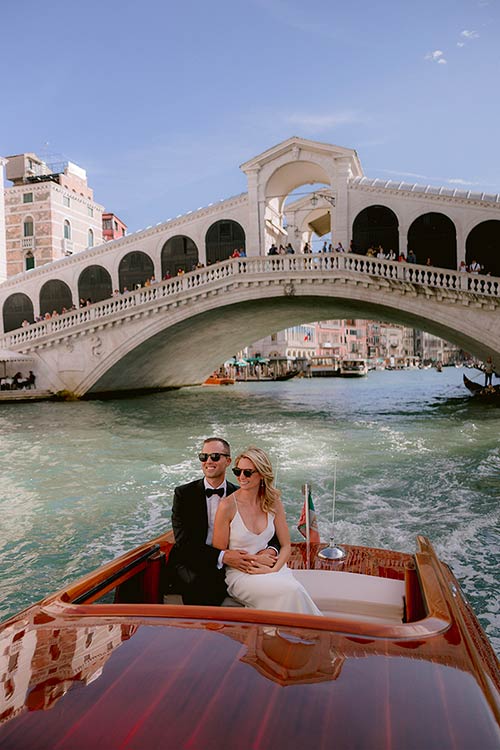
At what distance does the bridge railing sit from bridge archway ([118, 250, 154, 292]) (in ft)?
10.8

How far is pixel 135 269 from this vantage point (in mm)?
23828

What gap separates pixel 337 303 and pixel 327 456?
40.6ft

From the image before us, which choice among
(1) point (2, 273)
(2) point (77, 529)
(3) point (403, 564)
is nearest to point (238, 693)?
(3) point (403, 564)

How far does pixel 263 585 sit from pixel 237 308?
18.1m

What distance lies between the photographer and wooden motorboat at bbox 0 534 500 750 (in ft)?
4.17

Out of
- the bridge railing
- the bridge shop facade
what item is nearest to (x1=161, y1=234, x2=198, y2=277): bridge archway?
the bridge shop facade

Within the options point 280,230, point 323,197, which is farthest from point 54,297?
point 323,197

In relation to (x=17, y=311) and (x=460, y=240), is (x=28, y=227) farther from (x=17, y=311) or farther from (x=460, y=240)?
(x=460, y=240)

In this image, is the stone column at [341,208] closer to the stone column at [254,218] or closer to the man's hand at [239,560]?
the stone column at [254,218]

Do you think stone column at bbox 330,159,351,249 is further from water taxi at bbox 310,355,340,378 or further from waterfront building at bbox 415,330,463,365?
waterfront building at bbox 415,330,463,365

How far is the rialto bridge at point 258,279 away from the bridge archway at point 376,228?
0.04 metres

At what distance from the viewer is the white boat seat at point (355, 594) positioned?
8.38 feet

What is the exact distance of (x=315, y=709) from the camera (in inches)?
52.7

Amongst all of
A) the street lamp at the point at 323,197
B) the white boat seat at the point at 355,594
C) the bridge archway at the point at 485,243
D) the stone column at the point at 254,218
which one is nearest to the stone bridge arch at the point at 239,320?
the stone column at the point at 254,218
